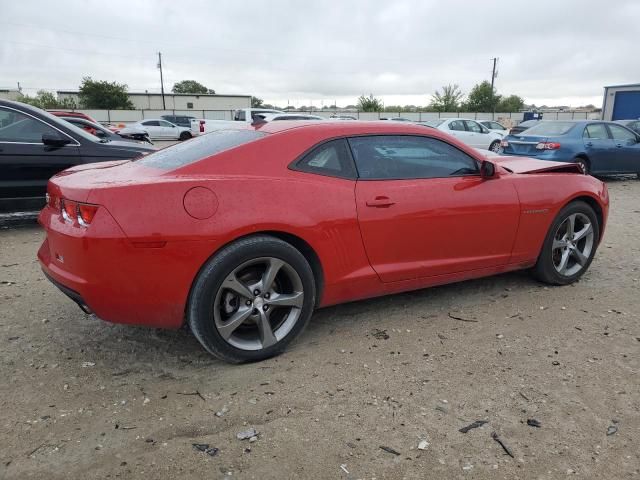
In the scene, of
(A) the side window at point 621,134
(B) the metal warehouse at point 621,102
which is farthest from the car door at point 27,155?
(B) the metal warehouse at point 621,102

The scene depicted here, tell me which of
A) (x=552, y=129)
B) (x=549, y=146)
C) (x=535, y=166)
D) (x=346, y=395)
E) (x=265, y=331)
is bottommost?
(x=346, y=395)

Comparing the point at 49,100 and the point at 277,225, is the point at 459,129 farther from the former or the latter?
the point at 49,100

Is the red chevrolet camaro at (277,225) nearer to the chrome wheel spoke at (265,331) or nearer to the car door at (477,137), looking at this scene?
the chrome wheel spoke at (265,331)

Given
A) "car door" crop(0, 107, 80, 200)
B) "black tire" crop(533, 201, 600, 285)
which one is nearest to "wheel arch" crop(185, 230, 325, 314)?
"black tire" crop(533, 201, 600, 285)

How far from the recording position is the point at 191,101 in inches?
2694

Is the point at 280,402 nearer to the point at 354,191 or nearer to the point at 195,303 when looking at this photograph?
the point at 195,303

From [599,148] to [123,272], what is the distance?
35.5ft

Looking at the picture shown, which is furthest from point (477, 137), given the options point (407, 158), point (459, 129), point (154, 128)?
point (154, 128)

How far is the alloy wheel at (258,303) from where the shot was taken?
292 centimetres

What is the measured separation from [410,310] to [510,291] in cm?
102

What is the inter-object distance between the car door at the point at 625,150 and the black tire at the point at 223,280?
34.1ft

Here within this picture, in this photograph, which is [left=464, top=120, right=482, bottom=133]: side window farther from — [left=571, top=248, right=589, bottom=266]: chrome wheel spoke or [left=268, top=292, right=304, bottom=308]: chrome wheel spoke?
[left=268, top=292, right=304, bottom=308]: chrome wheel spoke

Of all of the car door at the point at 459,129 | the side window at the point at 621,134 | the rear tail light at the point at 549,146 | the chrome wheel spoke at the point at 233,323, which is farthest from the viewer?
the car door at the point at 459,129

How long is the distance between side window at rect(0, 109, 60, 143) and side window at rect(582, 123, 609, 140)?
10002 mm
